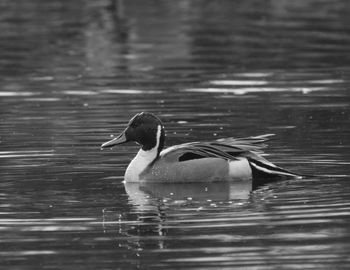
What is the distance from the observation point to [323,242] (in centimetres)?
1102

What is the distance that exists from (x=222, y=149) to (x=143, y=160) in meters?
0.83

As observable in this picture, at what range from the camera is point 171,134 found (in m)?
17.4

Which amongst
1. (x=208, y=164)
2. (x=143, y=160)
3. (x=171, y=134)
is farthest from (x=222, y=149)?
(x=171, y=134)

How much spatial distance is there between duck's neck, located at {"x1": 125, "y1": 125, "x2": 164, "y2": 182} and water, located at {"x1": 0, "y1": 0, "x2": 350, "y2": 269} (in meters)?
0.18

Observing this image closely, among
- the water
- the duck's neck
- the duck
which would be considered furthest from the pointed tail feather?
the duck's neck

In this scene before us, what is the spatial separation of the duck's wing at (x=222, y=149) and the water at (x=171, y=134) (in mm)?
A: 389

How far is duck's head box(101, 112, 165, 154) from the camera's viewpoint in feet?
49.2

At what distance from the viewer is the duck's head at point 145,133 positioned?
14984 mm

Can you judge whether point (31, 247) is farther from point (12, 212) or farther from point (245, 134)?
point (245, 134)

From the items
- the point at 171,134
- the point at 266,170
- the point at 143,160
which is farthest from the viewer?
the point at 171,134

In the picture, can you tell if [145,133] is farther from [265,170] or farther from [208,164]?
[265,170]

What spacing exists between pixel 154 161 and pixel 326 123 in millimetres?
3785

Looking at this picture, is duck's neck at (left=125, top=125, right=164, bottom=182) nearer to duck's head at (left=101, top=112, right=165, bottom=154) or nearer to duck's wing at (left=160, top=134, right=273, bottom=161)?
duck's head at (left=101, top=112, right=165, bottom=154)

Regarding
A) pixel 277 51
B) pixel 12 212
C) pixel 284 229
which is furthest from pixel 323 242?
pixel 277 51
